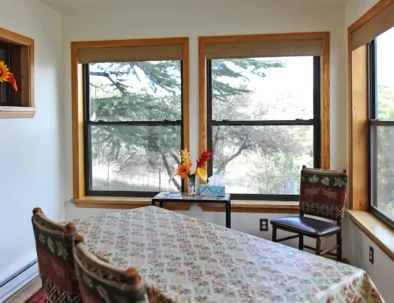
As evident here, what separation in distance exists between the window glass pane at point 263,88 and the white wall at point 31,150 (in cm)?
156

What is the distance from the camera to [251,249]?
1.74m

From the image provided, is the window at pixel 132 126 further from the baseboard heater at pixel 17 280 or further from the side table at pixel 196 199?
the baseboard heater at pixel 17 280

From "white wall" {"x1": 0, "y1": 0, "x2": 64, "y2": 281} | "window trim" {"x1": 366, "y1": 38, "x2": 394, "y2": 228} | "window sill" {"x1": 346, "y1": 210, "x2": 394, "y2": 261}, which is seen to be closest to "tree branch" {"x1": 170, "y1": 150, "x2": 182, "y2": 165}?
"white wall" {"x1": 0, "y1": 0, "x2": 64, "y2": 281}

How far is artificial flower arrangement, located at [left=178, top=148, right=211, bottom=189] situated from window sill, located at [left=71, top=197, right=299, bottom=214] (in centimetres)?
32

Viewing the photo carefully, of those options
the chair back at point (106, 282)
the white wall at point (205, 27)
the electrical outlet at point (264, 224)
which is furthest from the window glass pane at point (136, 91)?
the chair back at point (106, 282)

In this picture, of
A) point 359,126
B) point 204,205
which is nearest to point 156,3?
point 204,205

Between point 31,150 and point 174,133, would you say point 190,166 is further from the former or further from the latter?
point 31,150

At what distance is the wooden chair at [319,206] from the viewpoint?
9.14ft

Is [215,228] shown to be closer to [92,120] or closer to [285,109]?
[285,109]

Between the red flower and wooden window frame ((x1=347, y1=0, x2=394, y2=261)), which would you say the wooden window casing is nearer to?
wooden window frame ((x1=347, y1=0, x2=394, y2=261))

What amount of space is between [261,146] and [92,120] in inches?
69.4

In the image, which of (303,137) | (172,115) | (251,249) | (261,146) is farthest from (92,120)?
(251,249)

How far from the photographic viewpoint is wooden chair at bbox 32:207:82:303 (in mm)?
1369

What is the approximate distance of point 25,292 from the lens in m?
2.77
